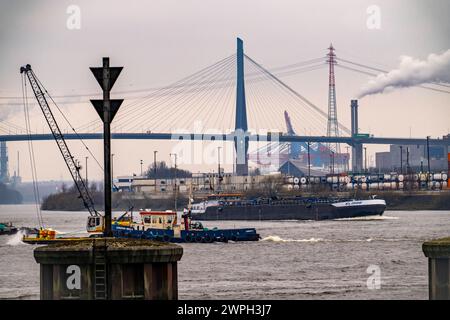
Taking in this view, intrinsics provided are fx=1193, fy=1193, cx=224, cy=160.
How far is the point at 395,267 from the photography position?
53188mm

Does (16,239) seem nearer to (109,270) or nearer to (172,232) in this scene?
(172,232)

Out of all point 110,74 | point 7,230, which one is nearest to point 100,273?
point 110,74

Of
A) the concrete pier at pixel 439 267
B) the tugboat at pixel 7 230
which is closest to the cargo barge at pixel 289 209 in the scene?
the tugboat at pixel 7 230

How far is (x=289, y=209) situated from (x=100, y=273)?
372ft

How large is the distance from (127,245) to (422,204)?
14787 centimetres

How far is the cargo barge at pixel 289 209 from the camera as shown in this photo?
127562 millimetres

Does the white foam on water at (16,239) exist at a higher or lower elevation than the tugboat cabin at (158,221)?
lower

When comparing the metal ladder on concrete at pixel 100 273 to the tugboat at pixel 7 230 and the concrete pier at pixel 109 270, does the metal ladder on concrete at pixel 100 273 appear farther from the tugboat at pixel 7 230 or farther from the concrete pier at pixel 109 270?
the tugboat at pixel 7 230

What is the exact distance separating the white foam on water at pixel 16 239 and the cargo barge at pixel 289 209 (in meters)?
44.4

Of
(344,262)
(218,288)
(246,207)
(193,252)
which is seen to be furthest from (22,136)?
(218,288)

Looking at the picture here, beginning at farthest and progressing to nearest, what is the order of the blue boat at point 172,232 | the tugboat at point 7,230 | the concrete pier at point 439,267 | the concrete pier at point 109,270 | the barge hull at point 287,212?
the barge hull at point 287,212 → the tugboat at point 7,230 → the blue boat at point 172,232 → the concrete pier at point 439,267 → the concrete pier at point 109,270

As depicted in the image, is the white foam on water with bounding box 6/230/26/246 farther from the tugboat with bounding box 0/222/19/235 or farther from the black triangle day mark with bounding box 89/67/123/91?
the black triangle day mark with bounding box 89/67/123/91
